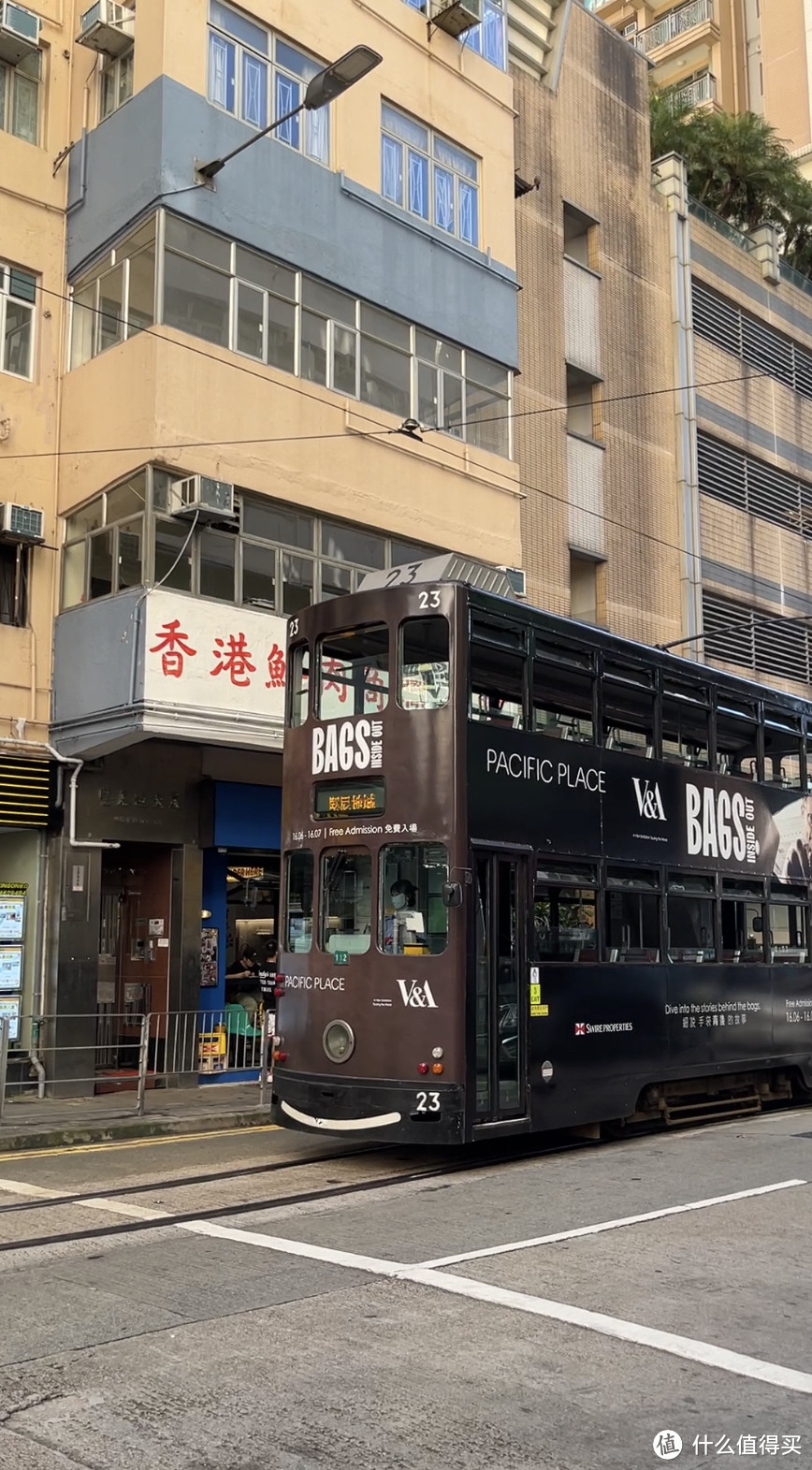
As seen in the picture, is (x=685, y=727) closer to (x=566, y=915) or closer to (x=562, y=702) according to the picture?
(x=562, y=702)

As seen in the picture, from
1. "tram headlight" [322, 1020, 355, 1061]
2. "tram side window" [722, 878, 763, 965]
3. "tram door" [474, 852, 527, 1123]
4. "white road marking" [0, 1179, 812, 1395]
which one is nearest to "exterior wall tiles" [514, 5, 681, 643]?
"tram side window" [722, 878, 763, 965]

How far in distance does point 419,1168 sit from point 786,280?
2570 cm

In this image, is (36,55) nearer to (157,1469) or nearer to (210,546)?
(210,546)

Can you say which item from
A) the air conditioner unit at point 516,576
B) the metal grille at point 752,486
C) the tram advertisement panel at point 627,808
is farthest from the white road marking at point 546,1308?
the metal grille at point 752,486

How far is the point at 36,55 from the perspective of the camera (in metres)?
16.9

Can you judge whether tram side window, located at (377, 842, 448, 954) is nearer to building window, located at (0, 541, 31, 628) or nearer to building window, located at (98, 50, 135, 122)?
building window, located at (0, 541, 31, 628)

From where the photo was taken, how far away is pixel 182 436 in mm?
15141

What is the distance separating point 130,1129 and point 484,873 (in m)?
4.96

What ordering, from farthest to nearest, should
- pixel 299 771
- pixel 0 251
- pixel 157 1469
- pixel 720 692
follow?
pixel 0 251
pixel 720 692
pixel 299 771
pixel 157 1469

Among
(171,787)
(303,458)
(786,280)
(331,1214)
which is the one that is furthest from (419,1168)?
(786,280)

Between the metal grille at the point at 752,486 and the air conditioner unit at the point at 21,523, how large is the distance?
50.0ft

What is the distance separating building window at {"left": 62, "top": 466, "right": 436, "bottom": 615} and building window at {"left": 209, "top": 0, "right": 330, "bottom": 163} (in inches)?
194

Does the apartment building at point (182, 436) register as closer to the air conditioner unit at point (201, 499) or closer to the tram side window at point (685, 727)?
the air conditioner unit at point (201, 499)

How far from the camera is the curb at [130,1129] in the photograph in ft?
39.2
